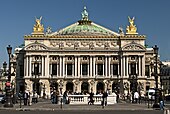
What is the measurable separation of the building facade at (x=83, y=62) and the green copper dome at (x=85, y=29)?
12.2 meters

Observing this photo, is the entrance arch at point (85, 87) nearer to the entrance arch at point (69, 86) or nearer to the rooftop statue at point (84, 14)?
the entrance arch at point (69, 86)

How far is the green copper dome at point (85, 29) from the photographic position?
144 metres

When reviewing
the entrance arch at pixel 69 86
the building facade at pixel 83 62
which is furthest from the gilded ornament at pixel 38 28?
the entrance arch at pixel 69 86

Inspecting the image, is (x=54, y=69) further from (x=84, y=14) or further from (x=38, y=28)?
(x=84, y=14)

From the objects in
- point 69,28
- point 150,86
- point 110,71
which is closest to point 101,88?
point 110,71

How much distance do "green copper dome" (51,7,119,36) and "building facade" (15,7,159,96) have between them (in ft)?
40.1

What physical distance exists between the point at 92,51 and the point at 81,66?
588 centimetres

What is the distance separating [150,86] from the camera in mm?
133750

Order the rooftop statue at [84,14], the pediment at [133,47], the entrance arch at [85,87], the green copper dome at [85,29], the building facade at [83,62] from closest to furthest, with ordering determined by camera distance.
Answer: the building facade at [83,62]
the pediment at [133,47]
the entrance arch at [85,87]
the green copper dome at [85,29]
the rooftop statue at [84,14]

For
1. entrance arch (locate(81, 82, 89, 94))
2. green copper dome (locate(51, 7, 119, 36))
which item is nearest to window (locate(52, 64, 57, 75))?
entrance arch (locate(81, 82, 89, 94))

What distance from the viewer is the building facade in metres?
129

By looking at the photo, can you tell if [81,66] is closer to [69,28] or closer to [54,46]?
[54,46]

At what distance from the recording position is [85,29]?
481 ft

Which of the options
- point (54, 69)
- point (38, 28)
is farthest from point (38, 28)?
point (54, 69)
